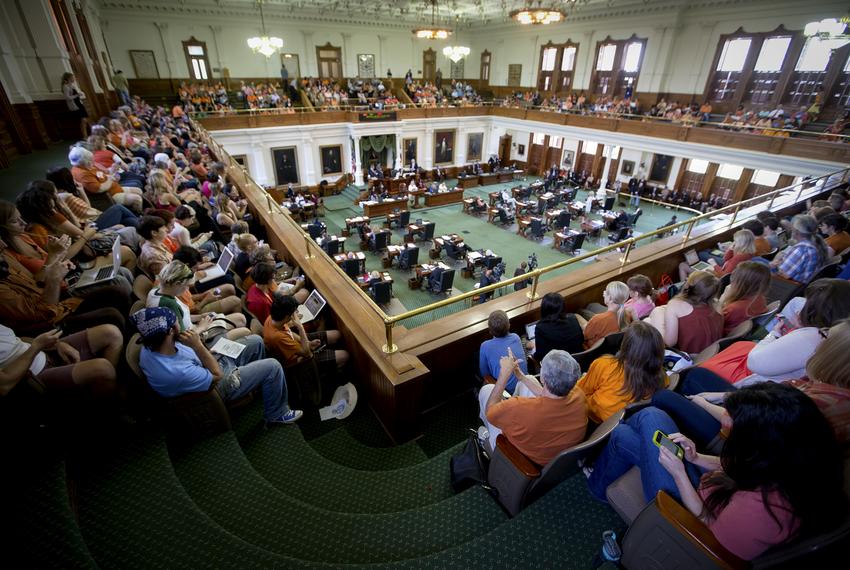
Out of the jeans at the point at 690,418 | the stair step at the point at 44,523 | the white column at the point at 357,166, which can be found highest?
the jeans at the point at 690,418

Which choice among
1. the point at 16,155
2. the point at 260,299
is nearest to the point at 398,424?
the point at 260,299

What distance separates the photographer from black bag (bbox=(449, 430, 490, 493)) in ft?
8.51

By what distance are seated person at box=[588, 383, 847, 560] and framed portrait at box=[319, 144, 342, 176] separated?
762 inches

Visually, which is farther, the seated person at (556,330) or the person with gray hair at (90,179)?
the person with gray hair at (90,179)

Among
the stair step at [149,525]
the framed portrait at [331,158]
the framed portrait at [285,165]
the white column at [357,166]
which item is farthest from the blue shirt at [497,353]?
the framed portrait at [331,158]

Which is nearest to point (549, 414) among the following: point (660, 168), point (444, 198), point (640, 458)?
point (640, 458)

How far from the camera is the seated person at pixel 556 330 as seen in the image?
3281 millimetres

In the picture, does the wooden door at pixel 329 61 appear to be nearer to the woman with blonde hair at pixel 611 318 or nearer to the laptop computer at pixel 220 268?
the laptop computer at pixel 220 268

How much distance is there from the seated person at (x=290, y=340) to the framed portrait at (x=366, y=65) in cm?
2243

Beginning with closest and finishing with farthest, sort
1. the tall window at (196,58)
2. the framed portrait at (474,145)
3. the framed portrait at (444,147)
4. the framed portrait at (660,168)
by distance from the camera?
the framed portrait at (660,168) < the tall window at (196,58) < the framed portrait at (444,147) < the framed portrait at (474,145)

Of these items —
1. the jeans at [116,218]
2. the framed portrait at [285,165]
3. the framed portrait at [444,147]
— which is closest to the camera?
the jeans at [116,218]

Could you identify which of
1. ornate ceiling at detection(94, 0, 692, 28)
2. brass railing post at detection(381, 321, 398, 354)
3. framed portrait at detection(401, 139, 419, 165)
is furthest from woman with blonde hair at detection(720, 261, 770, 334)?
framed portrait at detection(401, 139, 419, 165)

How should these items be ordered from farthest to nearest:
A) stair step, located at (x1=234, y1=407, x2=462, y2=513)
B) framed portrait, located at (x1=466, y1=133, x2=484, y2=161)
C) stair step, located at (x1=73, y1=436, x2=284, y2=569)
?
framed portrait, located at (x1=466, y1=133, x2=484, y2=161) < stair step, located at (x1=234, y1=407, x2=462, y2=513) < stair step, located at (x1=73, y1=436, x2=284, y2=569)

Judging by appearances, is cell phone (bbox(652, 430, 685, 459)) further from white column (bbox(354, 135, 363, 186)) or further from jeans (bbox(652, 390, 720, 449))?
white column (bbox(354, 135, 363, 186))
